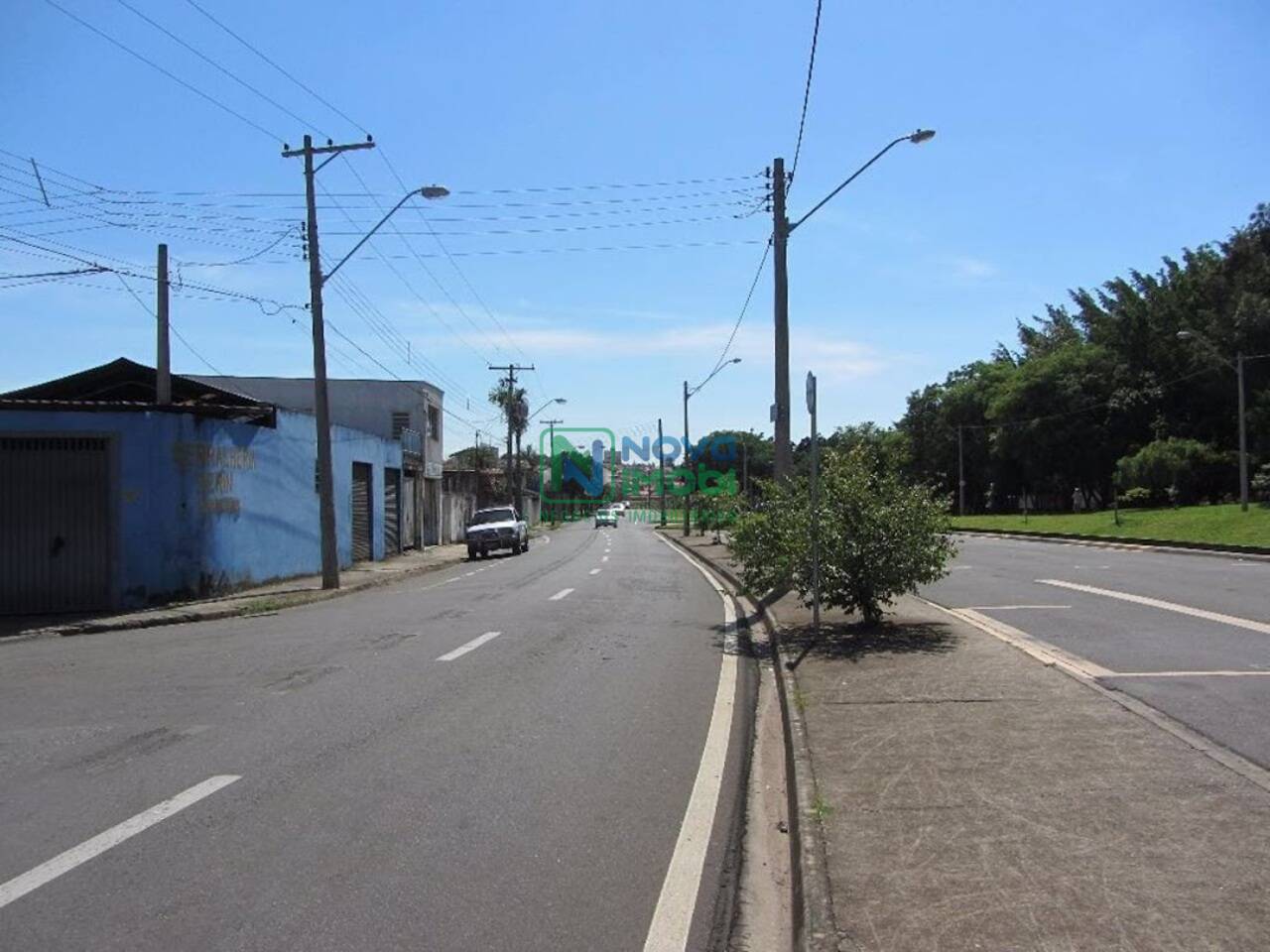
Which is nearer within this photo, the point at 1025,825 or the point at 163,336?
the point at 1025,825

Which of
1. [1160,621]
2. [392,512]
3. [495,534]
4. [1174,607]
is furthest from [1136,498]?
[1160,621]

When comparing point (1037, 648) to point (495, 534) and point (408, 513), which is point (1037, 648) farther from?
point (408, 513)

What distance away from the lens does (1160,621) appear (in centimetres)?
1323

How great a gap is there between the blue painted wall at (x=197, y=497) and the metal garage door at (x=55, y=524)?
0.33 metres

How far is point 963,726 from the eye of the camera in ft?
23.9

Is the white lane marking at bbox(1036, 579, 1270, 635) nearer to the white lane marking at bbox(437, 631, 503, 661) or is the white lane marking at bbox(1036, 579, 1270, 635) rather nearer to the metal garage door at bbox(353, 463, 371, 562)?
the white lane marking at bbox(437, 631, 503, 661)

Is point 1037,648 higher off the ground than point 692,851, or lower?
higher

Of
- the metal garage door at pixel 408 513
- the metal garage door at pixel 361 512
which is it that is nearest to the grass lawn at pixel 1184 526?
the metal garage door at pixel 361 512

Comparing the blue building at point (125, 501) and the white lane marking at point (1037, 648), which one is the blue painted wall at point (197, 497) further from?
the white lane marking at point (1037, 648)

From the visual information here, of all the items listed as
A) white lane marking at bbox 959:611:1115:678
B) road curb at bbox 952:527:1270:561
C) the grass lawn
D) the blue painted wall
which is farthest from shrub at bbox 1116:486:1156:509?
white lane marking at bbox 959:611:1115:678

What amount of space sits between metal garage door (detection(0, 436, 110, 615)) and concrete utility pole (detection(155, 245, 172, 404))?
2.11 meters

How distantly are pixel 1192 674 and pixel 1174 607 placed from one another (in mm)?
6123

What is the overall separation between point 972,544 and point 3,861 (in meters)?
34.9

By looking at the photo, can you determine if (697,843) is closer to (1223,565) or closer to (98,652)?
(98,652)
